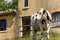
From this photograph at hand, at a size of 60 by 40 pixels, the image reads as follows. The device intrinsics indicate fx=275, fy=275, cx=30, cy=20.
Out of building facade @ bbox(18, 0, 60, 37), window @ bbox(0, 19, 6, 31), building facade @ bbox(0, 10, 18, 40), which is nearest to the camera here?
building facade @ bbox(18, 0, 60, 37)

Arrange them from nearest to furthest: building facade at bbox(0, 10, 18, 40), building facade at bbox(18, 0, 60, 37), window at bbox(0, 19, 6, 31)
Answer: building facade at bbox(18, 0, 60, 37), building facade at bbox(0, 10, 18, 40), window at bbox(0, 19, 6, 31)

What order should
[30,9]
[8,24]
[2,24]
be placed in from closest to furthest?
[30,9], [8,24], [2,24]

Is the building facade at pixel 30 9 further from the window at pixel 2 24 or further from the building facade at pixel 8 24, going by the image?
the window at pixel 2 24

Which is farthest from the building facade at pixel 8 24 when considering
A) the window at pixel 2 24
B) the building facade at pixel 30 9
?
the building facade at pixel 30 9

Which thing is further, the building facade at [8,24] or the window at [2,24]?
the window at [2,24]

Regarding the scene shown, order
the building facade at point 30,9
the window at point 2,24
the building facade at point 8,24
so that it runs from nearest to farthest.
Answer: the building facade at point 30,9
the building facade at point 8,24
the window at point 2,24

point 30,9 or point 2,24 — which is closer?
point 30,9

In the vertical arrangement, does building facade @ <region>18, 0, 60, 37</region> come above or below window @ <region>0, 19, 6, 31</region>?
above

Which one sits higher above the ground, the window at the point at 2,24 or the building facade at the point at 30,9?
the building facade at the point at 30,9

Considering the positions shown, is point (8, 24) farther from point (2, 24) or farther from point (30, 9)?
point (30, 9)

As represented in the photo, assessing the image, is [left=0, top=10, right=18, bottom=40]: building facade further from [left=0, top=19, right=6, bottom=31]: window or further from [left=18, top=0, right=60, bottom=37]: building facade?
[left=18, top=0, right=60, bottom=37]: building facade

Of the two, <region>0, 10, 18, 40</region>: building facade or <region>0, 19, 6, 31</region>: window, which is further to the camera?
<region>0, 19, 6, 31</region>: window

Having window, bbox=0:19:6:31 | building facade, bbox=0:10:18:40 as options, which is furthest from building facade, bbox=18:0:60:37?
window, bbox=0:19:6:31

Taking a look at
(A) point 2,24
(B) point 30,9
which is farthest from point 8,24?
(B) point 30,9
